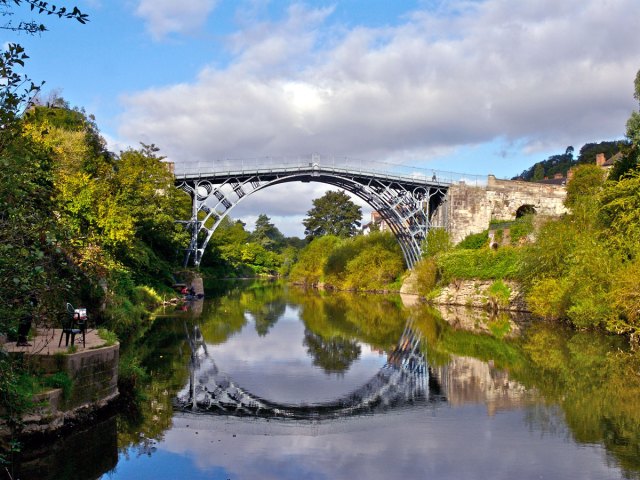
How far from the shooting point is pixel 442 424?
42.5 ft

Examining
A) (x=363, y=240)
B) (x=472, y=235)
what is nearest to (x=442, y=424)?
(x=472, y=235)

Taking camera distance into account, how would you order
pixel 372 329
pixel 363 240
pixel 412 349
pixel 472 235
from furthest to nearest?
pixel 363 240 → pixel 472 235 → pixel 372 329 → pixel 412 349

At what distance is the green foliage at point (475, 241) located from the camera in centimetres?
4825

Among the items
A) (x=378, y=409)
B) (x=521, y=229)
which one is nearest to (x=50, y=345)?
(x=378, y=409)

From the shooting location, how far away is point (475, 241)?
48.8m

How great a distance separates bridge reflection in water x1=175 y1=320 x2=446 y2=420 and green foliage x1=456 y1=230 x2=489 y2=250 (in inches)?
1157

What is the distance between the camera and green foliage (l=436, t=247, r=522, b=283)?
39750mm

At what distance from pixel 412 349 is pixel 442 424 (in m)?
10.4

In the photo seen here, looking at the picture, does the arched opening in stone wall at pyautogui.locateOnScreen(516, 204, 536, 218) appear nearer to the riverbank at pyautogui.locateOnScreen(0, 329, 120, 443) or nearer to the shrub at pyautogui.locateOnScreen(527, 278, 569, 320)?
the shrub at pyautogui.locateOnScreen(527, 278, 569, 320)

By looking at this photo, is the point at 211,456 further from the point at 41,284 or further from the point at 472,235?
the point at 472,235

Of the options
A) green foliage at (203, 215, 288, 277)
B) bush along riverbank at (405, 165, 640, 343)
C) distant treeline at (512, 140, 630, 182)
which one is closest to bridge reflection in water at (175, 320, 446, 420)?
bush along riverbank at (405, 165, 640, 343)

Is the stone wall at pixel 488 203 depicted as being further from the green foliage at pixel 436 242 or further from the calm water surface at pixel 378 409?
the calm water surface at pixel 378 409

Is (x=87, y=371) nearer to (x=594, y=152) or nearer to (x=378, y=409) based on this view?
(x=378, y=409)

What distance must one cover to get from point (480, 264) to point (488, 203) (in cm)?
1204
